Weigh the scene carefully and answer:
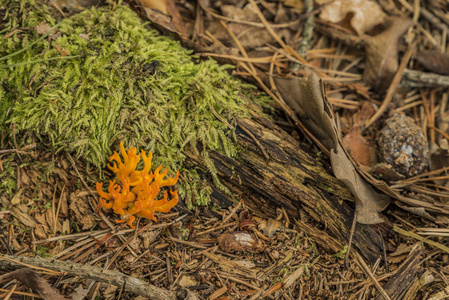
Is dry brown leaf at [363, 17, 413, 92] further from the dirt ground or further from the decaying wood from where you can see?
the decaying wood

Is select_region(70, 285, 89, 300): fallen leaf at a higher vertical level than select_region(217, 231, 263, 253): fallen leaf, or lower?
lower

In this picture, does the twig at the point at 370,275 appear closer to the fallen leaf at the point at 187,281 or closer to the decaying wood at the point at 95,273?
the fallen leaf at the point at 187,281

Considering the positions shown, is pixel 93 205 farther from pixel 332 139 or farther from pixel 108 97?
pixel 332 139

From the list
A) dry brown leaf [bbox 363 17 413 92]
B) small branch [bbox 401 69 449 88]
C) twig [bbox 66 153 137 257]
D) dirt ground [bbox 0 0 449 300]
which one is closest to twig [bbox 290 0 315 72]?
dirt ground [bbox 0 0 449 300]

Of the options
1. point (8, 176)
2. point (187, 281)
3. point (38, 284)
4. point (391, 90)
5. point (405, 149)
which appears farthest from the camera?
point (391, 90)

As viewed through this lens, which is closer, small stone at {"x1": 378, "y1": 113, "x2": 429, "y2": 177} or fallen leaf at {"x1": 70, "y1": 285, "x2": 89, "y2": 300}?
fallen leaf at {"x1": 70, "y1": 285, "x2": 89, "y2": 300}

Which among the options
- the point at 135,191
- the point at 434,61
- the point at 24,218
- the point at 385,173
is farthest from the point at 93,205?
the point at 434,61
